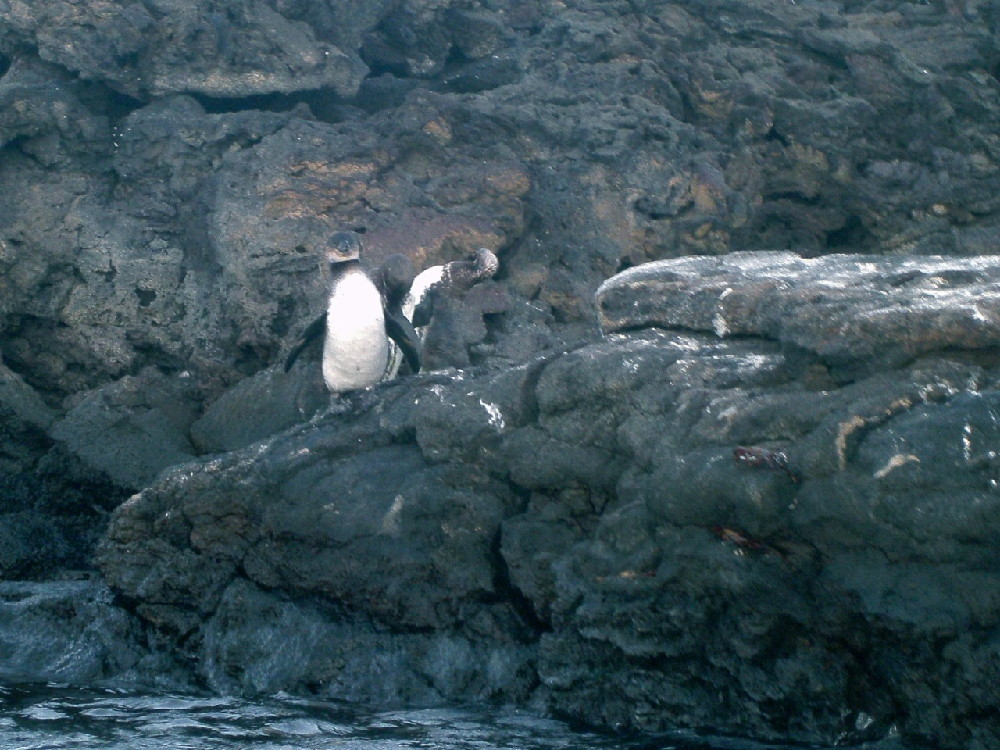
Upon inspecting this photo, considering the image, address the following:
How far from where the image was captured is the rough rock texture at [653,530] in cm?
360

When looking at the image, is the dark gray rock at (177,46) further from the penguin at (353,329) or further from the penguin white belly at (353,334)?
the penguin white belly at (353,334)

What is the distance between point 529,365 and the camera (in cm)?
511

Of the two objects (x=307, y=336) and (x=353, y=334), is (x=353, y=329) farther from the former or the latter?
(x=307, y=336)

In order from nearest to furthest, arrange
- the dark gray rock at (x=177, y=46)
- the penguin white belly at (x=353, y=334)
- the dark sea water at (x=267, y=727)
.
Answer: the dark sea water at (x=267, y=727), the penguin white belly at (x=353, y=334), the dark gray rock at (x=177, y=46)

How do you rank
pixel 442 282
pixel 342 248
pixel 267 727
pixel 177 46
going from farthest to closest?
pixel 177 46 < pixel 442 282 < pixel 342 248 < pixel 267 727

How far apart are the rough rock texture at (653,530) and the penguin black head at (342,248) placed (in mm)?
1692

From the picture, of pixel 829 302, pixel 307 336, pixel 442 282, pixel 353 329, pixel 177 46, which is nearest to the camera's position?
pixel 829 302

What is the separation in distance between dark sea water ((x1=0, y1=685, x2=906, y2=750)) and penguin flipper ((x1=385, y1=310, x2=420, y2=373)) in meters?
3.05

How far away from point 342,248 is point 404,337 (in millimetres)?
726

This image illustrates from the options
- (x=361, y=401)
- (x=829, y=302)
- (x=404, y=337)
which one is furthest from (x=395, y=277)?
(x=829, y=302)

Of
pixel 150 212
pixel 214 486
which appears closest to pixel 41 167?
pixel 150 212

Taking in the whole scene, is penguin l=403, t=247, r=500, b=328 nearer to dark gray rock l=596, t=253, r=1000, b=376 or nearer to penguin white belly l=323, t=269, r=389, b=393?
penguin white belly l=323, t=269, r=389, b=393

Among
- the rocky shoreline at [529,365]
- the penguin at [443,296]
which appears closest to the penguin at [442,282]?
the penguin at [443,296]

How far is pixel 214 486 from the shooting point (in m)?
5.23
